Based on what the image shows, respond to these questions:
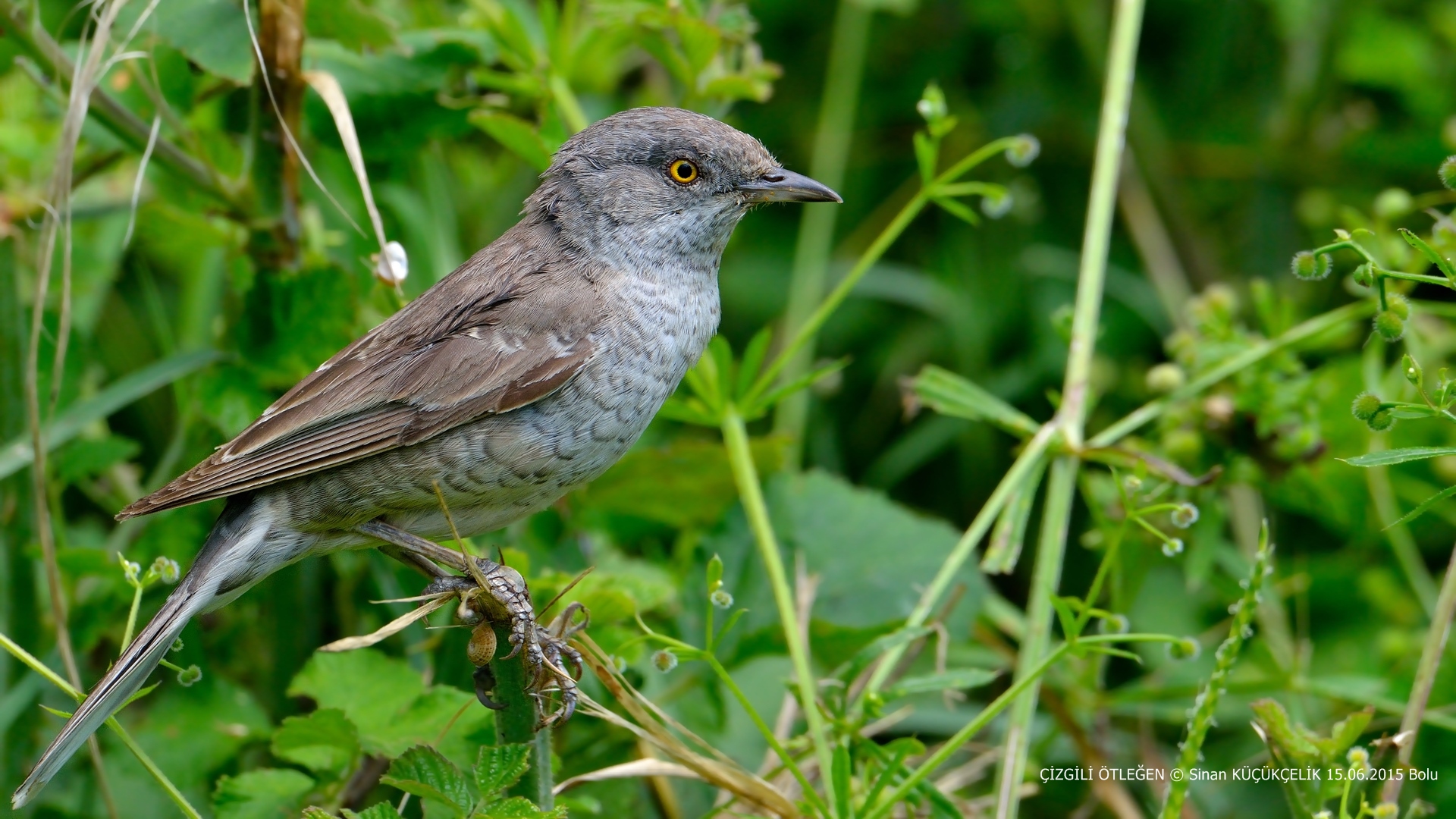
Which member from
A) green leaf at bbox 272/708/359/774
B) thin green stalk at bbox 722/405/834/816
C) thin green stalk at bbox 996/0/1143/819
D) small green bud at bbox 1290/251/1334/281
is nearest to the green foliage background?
green leaf at bbox 272/708/359/774

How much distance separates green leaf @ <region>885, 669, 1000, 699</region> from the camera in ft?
8.76

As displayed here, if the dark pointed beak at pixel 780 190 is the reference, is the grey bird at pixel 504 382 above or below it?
below

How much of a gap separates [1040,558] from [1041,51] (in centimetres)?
292

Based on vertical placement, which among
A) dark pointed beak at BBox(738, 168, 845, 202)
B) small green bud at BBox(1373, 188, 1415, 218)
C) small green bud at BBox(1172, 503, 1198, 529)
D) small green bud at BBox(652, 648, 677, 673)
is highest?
dark pointed beak at BBox(738, 168, 845, 202)

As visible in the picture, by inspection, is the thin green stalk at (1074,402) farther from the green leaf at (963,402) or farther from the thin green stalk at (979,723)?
the thin green stalk at (979,723)

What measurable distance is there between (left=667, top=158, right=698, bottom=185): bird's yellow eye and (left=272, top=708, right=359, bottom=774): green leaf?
55.8 inches

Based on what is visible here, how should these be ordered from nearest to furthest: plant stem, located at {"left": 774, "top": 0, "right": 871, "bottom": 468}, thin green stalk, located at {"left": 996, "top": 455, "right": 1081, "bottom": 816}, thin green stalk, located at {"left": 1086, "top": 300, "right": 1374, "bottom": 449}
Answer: thin green stalk, located at {"left": 996, "top": 455, "right": 1081, "bottom": 816} → thin green stalk, located at {"left": 1086, "top": 300, "right": 1374, "bottom": 449} → plant stem, located at {"left": 774, "top": 0, "right": 871, "bottom": 468}

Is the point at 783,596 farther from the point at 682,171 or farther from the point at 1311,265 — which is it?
the point at 1311,265

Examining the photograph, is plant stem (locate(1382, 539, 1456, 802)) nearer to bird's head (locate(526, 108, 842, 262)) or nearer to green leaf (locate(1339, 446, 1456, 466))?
green leaf (locate(1339, 446, 1456, 466))

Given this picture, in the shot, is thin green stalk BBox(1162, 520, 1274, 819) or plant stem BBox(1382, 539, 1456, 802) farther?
plant stem BBox(1382, 539, 1456, 802)

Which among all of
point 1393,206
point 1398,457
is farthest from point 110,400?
point 1393,206

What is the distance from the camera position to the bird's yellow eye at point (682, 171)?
3111mm

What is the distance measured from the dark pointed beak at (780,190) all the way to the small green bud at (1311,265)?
110cm

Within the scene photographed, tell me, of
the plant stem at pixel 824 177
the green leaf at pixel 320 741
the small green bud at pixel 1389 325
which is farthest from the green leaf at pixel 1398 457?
the plant stem at pixel 824 177
